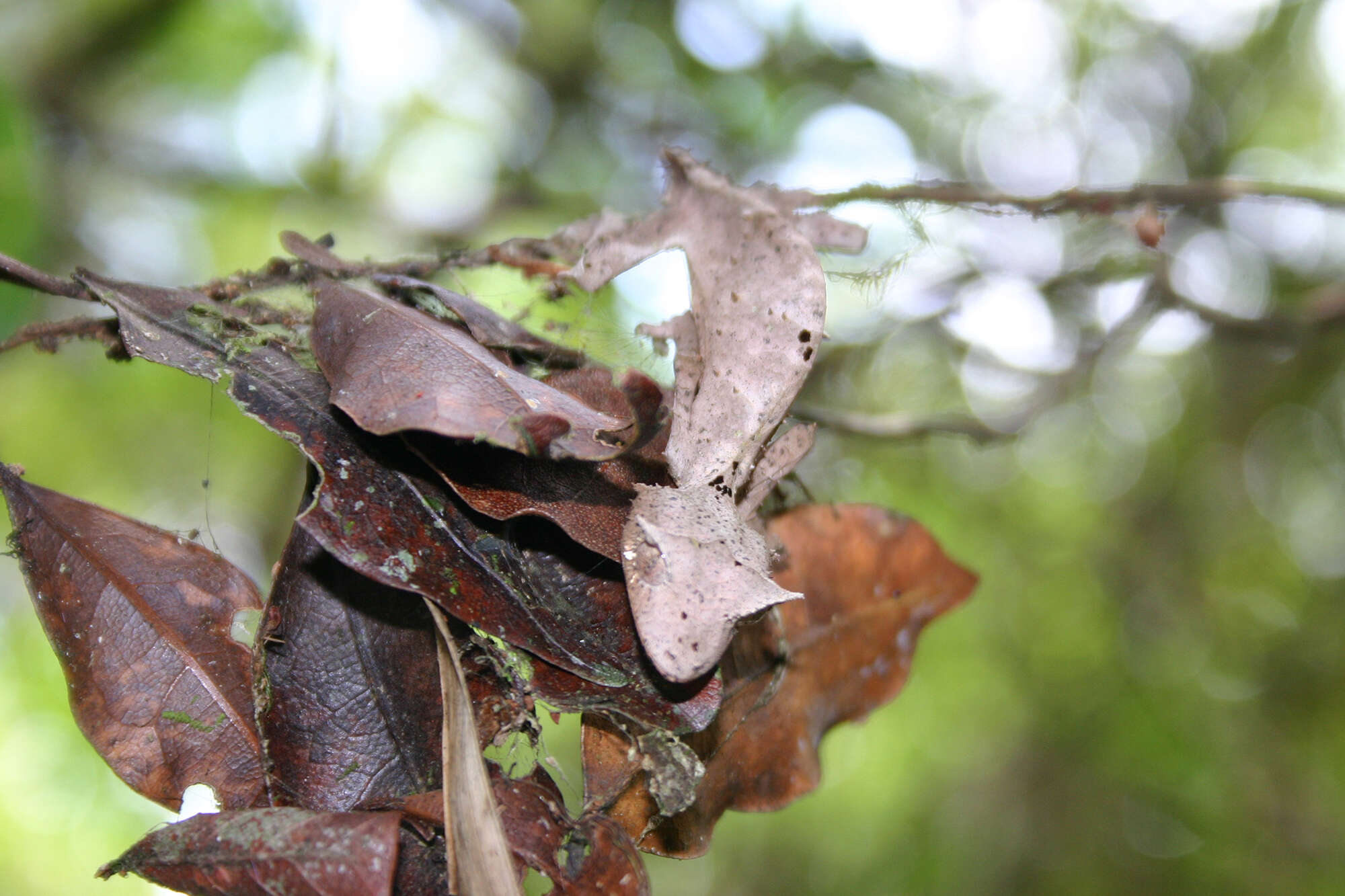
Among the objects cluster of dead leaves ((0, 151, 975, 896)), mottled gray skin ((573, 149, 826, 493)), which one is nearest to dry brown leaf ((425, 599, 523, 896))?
cluster of dead leaves ((0, 151, 975, 896))

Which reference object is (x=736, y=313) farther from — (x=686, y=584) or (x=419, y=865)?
(x=419, y=865)

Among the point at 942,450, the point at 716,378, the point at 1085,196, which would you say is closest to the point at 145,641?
the point at 716,378

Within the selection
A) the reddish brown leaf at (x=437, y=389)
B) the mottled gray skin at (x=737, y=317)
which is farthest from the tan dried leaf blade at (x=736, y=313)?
the reddish brown leaf at (x=437, y=389)

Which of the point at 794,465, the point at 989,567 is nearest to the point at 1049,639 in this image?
the point at 989,567

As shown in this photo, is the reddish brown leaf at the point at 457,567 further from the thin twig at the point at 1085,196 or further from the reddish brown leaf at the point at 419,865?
the thin twig at the point at 1085,196

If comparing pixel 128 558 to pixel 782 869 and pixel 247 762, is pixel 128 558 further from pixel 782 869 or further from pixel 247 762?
pixel 782 869

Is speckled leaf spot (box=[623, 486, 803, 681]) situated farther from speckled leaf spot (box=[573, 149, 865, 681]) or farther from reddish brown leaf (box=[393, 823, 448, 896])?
reddish brown leaf (box=[393, 823, 448, 896])
